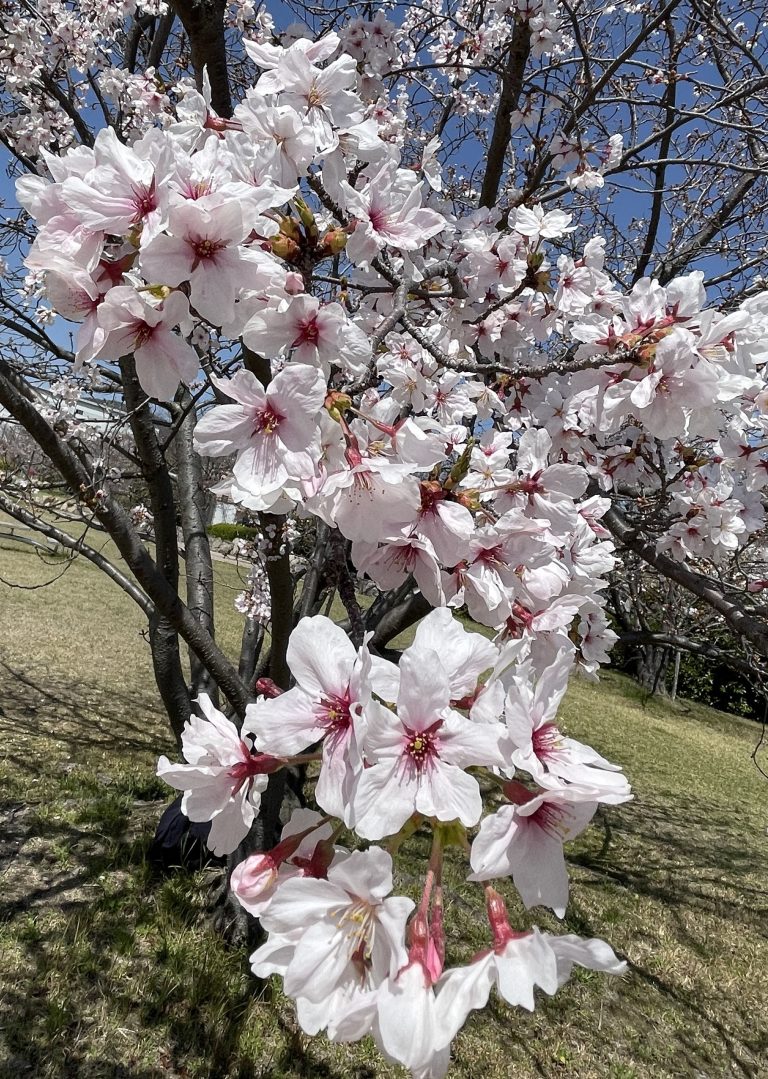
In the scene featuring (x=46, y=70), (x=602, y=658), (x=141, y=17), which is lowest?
(x=602, y=658)

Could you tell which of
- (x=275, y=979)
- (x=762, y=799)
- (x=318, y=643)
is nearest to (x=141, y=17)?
(x=318, y=643)

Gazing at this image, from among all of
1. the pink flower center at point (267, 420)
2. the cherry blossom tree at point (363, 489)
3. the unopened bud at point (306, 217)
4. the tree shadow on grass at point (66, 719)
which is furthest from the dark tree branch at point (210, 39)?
the tree shadow on grass at point (66, 719)

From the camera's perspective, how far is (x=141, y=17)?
492 cm

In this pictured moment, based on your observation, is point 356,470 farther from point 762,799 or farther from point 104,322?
point 762,799

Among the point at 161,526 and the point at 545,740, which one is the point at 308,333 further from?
the point at 161,526

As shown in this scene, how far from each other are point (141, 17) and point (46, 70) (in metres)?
1.09

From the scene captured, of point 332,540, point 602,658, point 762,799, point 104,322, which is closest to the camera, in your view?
point 104,322

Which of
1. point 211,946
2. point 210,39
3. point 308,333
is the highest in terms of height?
point 210,39

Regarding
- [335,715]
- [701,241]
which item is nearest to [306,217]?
[335,715]

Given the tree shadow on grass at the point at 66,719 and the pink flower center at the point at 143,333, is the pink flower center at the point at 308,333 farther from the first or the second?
the tree shadow on grass at the point at 66,719

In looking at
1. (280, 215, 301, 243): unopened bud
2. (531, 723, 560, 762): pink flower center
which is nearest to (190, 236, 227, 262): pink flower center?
(280, 215, 301, 243): unopened bud

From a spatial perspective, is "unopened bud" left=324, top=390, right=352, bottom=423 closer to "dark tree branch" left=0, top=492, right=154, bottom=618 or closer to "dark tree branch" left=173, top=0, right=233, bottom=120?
"dark tree branch" left=173, top=0, right=233, bottom=120

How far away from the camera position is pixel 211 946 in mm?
3137

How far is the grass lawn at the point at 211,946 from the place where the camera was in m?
2.64
